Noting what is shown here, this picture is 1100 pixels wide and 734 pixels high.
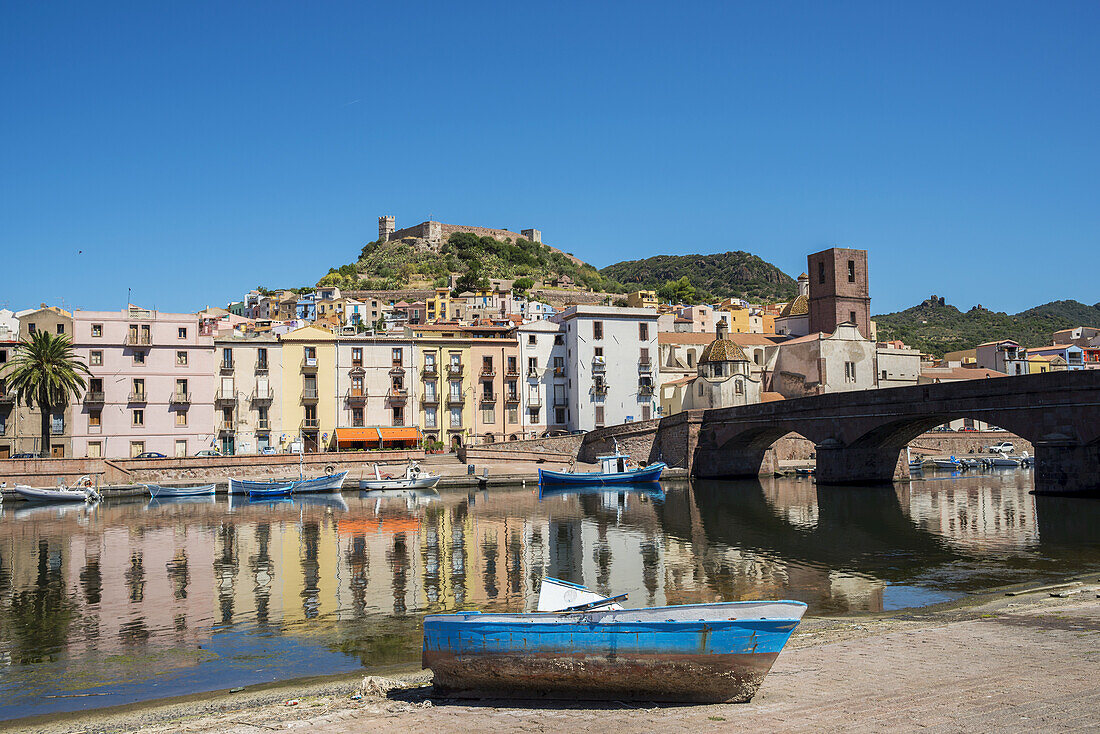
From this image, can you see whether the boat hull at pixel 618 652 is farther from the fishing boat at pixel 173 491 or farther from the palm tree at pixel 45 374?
the palm tree at pixel 45 374

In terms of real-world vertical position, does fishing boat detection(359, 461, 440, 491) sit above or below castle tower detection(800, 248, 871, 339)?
below

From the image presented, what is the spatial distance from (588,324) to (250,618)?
56146 mm

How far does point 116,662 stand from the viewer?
16.8 metres

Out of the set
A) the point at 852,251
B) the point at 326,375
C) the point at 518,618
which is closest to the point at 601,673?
the point at 518,618

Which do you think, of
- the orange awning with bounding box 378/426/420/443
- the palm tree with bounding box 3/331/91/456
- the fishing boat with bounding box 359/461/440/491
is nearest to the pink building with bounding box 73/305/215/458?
the palm tree with bounding box 3/331/91/456

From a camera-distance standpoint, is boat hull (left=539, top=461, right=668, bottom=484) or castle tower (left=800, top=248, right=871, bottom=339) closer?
boat hull (left=539, top=461, right=668, bottom=484)

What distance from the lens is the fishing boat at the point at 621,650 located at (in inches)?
449

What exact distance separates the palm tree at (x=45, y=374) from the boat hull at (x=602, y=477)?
32129 millimetres

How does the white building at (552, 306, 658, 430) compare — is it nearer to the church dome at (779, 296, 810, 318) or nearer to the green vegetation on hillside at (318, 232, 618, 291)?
the church dome at (779, 296, 810, 318)

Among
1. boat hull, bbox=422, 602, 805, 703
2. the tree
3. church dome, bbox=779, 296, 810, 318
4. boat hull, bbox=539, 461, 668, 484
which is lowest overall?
boat hull, bbox=539, 461, 668, 484

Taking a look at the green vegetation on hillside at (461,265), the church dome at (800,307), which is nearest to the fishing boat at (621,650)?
the church dome at (800,307)

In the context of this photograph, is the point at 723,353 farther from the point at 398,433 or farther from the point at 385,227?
the point at 385,227

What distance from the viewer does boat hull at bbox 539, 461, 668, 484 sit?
60781 millimetres

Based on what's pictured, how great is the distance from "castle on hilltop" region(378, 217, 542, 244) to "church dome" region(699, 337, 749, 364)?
97.4 metres
